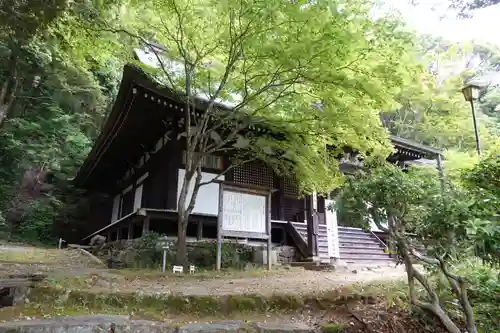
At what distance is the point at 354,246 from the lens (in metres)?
10.9

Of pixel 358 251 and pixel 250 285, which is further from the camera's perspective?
pixel 358 251

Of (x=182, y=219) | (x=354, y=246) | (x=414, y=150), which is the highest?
(x=414, y=150)

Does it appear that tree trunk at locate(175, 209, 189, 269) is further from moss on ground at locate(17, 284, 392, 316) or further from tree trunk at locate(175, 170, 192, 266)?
moss on ground at locate(17, 284, 392, 316)

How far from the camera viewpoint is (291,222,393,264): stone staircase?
10.1m

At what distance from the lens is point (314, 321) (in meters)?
4.84

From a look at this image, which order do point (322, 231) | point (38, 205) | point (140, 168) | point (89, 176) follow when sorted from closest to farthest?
point (322, 231) → point (140, 168) → point (89, 176) → point (38, 205)

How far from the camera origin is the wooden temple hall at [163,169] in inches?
Answer: 336

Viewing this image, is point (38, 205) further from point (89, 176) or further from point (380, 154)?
point (380, 154)

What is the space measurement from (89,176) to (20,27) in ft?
40.1

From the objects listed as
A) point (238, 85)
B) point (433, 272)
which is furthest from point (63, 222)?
point (433, 272)

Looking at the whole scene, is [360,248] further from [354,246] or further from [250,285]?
[250,285]

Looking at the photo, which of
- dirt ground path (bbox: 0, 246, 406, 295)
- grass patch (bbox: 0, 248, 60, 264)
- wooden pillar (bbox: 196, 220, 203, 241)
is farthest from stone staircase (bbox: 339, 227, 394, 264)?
grass patch (bbox: 0, 248, 60, 264)

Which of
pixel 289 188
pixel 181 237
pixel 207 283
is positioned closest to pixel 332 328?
pixel 207 283

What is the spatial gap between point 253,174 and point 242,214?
3.38 metres
